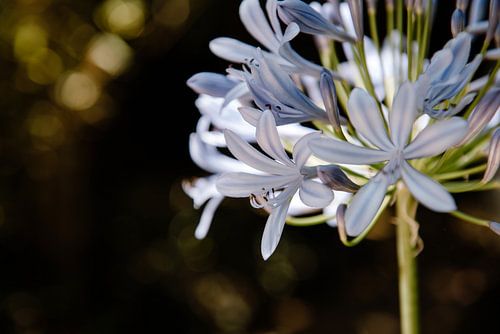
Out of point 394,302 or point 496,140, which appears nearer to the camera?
point 496,140

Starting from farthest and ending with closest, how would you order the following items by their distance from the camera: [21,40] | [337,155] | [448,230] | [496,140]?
[448,230] → [21,40] → [496,140] → [337,155]

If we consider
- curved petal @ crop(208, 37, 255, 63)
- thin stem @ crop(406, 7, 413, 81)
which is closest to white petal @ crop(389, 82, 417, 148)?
thin stem @ crop(406, 7, 413, 81)

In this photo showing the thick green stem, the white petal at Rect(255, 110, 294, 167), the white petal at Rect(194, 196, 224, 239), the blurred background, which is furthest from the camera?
the blurred background

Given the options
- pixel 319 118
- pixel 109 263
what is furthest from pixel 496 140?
pixel 109 263

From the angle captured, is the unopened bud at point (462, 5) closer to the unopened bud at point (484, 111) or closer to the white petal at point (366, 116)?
the unopened bud at point (484, 111)

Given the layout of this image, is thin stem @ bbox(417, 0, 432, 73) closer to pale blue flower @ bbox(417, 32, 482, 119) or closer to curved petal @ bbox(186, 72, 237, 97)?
pale blue flower @ bbox(417, 32, 482, 119)

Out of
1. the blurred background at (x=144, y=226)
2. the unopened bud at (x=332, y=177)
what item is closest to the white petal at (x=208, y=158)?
the unopened bud at (x=332, y=177)

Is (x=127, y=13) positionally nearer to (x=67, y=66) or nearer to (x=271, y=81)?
(x=67, y=66)
